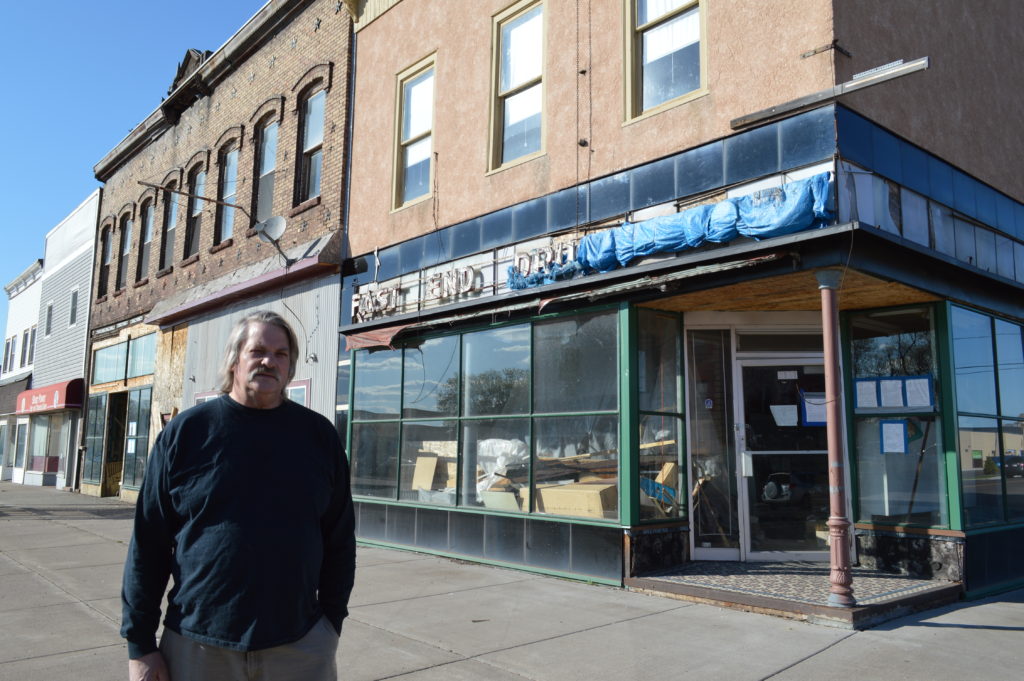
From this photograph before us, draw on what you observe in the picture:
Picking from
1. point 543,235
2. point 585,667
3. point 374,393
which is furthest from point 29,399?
point 585,667

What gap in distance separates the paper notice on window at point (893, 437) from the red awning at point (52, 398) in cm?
2170

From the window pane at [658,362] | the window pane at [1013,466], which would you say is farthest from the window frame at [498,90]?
the window pane at [1013,466]

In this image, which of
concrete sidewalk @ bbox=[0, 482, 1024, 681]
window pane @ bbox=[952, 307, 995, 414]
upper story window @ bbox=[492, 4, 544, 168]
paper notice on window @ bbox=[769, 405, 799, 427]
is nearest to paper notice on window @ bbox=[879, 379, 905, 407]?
window pane @ bbox=[952, 307, 995, 414]

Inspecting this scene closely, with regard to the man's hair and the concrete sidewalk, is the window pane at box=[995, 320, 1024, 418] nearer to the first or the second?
the concrete sidewalk

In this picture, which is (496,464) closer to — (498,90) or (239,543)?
(498,90)

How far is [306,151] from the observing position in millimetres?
14180

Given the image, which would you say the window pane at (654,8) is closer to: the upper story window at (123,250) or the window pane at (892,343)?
the window pane at (892,343)

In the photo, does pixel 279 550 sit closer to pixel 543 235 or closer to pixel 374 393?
pixel 543 235

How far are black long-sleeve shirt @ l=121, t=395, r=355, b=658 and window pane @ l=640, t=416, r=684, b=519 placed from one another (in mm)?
5750

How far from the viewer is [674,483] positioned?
854 centimetres

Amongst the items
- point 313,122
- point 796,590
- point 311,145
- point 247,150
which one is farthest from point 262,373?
point 247,150

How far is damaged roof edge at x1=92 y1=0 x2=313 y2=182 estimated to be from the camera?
594 inches

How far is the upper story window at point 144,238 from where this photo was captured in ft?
67.4

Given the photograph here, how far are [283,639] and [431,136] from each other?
9.59 meters
